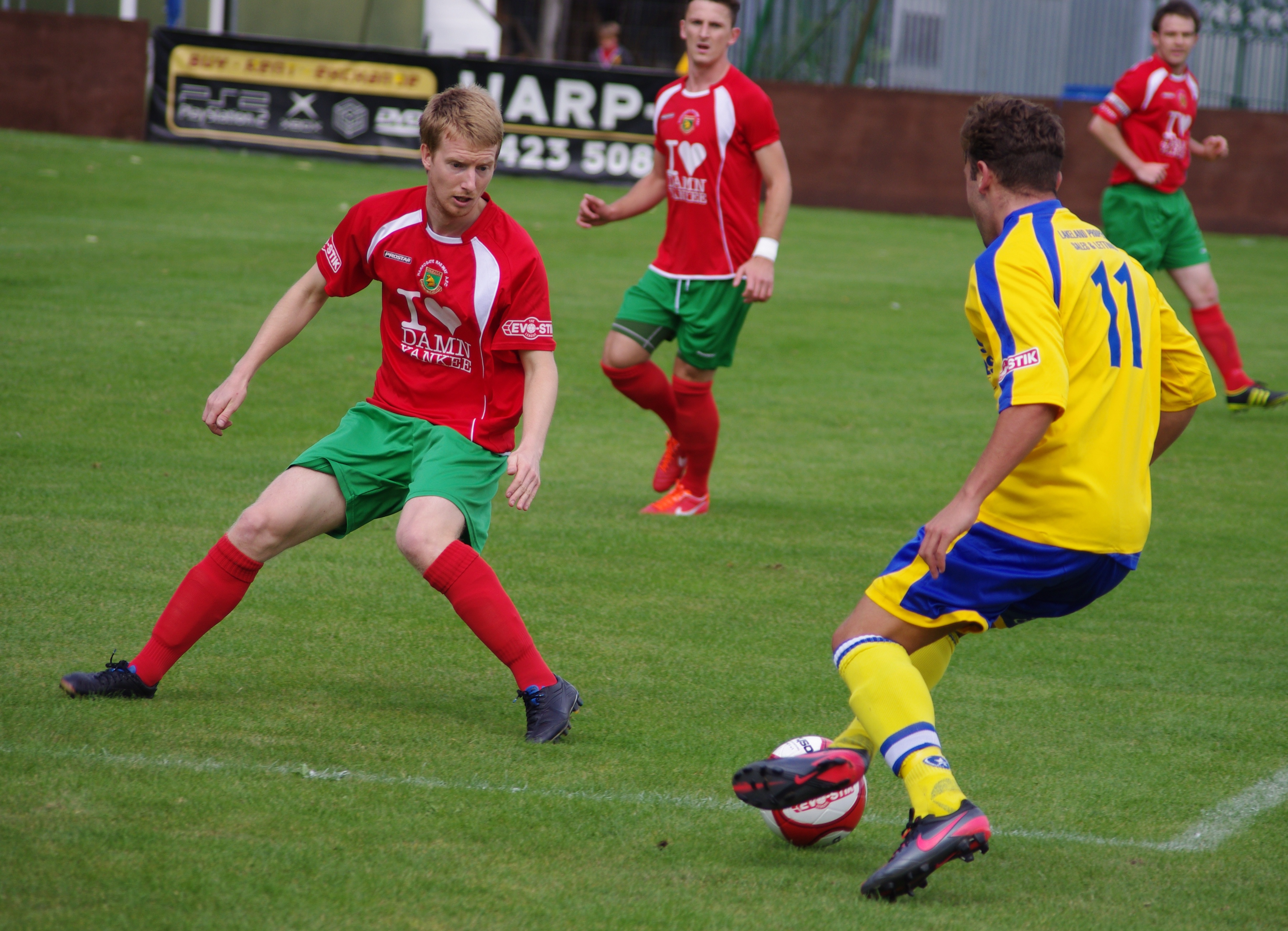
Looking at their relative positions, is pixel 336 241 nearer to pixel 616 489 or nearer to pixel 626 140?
pixel 616 489

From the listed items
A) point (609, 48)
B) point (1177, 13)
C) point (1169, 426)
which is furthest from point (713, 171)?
point (609, 48)

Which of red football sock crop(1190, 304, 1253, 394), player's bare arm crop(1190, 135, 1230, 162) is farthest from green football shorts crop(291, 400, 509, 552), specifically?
player's bare arm crop(1190, 135, 1230, 162)

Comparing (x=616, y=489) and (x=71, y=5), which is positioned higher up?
(x=71, y=5)

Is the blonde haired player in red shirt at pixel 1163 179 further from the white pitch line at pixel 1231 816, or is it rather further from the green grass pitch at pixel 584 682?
the white pitch line at pixel 1231 816

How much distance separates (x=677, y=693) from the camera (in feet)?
15.4

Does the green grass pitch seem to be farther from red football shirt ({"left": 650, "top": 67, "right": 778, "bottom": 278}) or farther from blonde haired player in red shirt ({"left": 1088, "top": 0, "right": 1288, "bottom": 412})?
red football shirt ({"left": 650, "top": 67, "right": 778, "bottom": 278})

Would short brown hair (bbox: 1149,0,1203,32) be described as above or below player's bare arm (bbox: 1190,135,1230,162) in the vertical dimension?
above

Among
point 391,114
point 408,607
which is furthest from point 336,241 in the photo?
point 391,114

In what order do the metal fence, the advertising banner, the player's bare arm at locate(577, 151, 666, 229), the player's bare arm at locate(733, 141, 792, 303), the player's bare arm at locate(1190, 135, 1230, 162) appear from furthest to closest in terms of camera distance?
the metal fence
the advertising banner
the player's bare arm at locate(1190, 135, 1230, 162)
the player's bare arm at locate(577, 151, 666, 229)
the player's bare arm at locate(733, 141, 792, 303)

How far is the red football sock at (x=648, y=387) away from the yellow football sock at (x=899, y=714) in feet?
12.6

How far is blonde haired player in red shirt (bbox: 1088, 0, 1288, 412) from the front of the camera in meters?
9.82

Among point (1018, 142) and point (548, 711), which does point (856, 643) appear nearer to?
point (548, 711)

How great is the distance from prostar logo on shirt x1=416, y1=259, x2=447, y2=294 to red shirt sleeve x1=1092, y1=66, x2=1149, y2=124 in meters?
6.84

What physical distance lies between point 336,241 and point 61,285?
25.3ft
